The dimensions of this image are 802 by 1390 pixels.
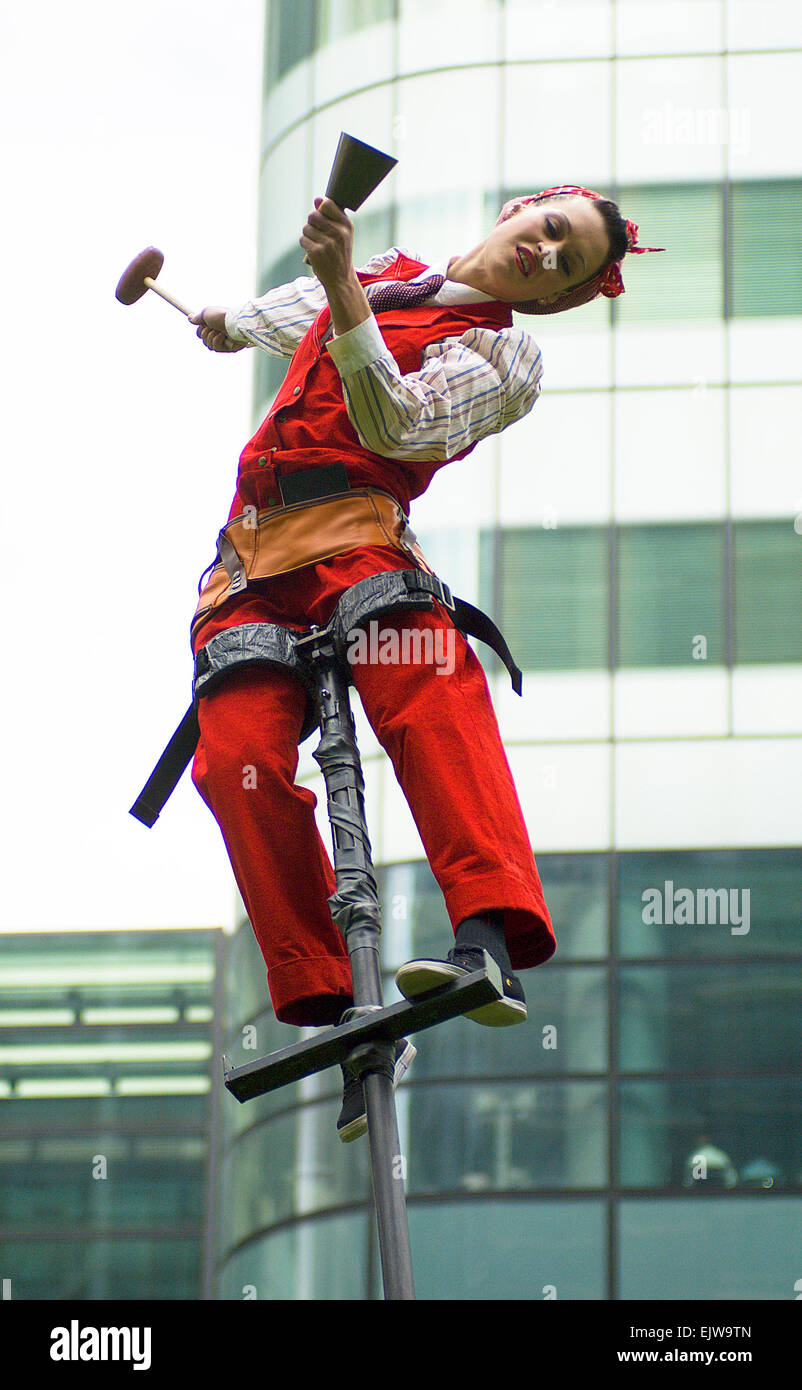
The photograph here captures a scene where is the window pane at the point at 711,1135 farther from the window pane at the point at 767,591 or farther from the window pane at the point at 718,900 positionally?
the window pane at the point at 767,591

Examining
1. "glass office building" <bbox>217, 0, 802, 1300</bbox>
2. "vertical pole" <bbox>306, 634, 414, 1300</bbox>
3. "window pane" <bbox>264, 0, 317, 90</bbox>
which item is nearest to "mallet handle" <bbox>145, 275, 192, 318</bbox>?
"vertical pole" <bbox>306, 634, 414, 1300</bbox>

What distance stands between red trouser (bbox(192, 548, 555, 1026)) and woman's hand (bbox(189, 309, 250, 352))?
751mm

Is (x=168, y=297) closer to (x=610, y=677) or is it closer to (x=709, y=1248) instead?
(x=709, y=1248)

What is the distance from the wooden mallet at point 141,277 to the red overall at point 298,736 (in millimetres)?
614

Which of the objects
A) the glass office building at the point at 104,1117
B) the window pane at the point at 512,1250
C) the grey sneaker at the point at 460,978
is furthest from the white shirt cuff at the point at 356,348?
the glass office building at the point at 104,1117

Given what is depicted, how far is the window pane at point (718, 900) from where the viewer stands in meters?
13.0

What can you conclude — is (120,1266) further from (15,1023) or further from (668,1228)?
(668,1228)

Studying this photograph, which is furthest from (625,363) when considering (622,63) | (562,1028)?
(562,1028)

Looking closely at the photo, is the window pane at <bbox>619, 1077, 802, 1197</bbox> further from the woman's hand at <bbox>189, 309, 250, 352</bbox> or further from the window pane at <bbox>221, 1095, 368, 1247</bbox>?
the woman's hand at <bbox>189, 309, 250, 352</bbox>

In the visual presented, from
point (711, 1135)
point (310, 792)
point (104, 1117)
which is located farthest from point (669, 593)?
point (104, 1117)

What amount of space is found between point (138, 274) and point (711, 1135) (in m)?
9.46
